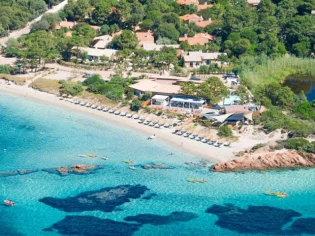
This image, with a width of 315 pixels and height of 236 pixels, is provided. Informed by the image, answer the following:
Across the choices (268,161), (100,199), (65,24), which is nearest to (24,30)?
(65,24)

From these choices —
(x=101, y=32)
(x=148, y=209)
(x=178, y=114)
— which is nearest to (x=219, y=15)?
(x=101, y=32)

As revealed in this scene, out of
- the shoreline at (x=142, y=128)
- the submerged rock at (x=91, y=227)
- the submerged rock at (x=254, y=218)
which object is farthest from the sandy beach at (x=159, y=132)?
the submerged rock at (x=91, y=227)

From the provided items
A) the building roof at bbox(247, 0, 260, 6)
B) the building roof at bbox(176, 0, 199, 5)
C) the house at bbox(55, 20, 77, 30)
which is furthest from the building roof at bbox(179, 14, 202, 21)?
the house at bbox(55, 20, 77, 30)

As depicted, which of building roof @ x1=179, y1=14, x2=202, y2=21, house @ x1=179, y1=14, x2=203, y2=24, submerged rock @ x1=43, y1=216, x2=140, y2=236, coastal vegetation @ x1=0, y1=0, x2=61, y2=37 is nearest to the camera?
submerged rock @ x1=43, y1=216, x2=140, y2=236

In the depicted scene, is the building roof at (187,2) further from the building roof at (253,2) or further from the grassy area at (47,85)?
the grassy area at (47,85)

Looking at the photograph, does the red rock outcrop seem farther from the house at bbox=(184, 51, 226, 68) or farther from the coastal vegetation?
the coastal vegetation

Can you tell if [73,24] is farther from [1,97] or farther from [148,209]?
[148,209]
